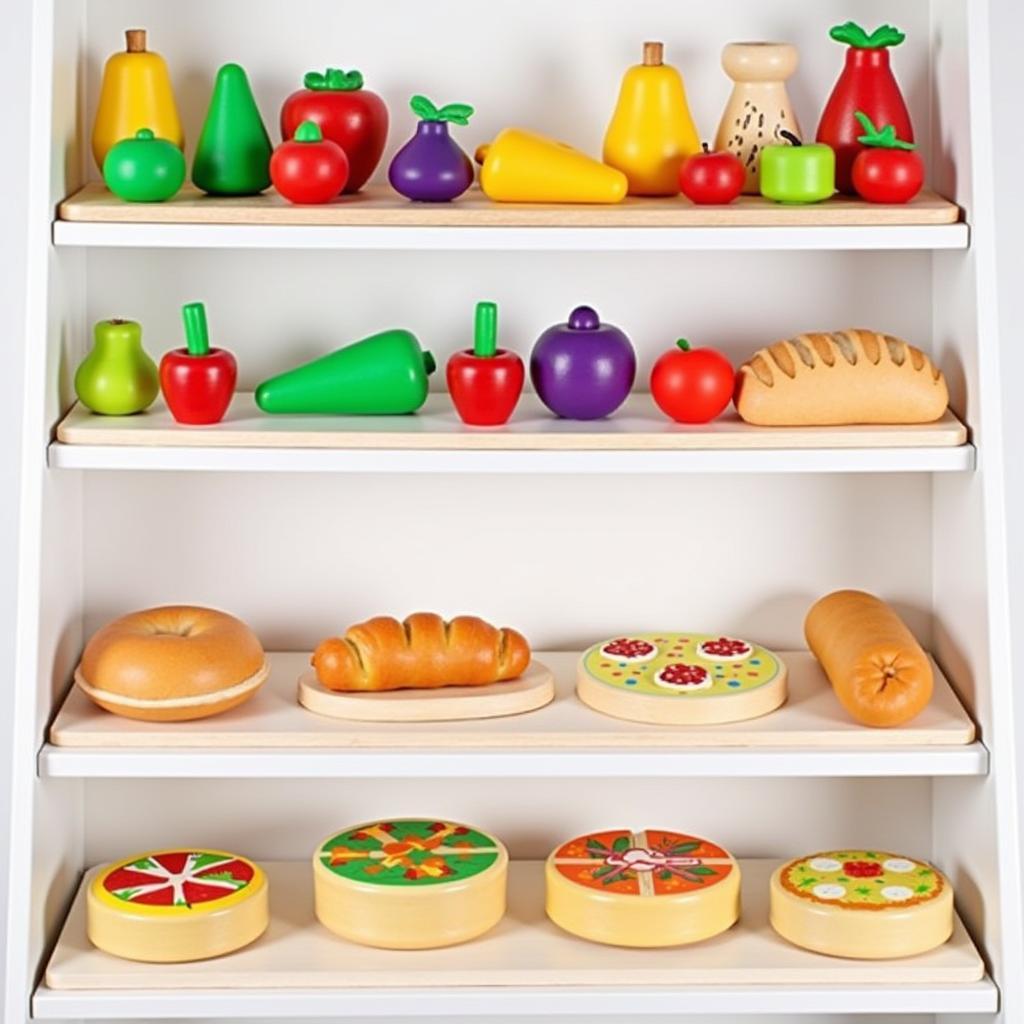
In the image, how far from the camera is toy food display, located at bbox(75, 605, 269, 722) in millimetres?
2057

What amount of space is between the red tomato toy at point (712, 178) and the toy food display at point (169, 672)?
0.65 meters

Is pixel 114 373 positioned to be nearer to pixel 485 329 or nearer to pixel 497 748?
pixel 485 329

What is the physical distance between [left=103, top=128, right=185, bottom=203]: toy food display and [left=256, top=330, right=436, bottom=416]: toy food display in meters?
0.23

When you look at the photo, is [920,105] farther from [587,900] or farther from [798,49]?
[587,900]

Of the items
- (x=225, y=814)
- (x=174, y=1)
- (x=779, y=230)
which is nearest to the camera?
(x=779, y=230)

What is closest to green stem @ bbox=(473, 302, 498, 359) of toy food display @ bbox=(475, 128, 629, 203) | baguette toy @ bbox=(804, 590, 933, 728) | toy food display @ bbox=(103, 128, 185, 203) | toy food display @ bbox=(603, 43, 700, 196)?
toy food display @ bbox=(475, 128, 629, 203)

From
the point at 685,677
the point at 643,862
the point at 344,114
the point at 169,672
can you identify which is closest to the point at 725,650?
the point at 685,677

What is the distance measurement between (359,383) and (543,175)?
283 mm

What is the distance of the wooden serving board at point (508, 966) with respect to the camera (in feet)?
6.68

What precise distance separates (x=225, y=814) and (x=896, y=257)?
99 cm

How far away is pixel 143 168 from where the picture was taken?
6.57 feet

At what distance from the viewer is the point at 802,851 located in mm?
2369

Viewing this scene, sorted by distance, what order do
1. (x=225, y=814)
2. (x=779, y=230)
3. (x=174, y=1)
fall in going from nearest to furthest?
1. (x=779, y=230)
2. (x=174, y=1)
3. (x=225, y=814)

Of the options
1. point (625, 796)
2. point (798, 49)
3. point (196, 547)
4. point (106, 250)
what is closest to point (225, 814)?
point (196, 547)
